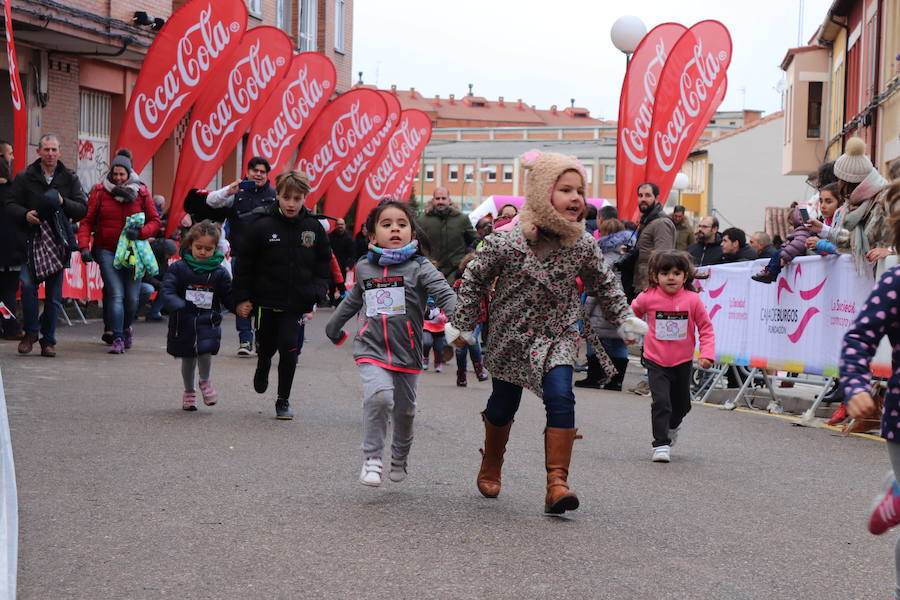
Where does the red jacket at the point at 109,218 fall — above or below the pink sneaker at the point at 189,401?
above

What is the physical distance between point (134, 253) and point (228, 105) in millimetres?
5081

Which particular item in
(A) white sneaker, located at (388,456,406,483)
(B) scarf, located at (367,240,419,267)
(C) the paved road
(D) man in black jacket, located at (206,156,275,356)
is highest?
(D) man in black jacket, located at (206,156,275,356)

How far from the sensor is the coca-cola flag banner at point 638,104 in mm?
16781

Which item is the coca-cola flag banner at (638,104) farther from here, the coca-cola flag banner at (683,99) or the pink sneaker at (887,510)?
the pink sneaker at (887,510)

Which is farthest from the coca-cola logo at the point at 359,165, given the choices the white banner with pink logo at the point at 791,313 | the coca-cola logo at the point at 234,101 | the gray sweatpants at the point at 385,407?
the gray sweatpants at the point at 385,407

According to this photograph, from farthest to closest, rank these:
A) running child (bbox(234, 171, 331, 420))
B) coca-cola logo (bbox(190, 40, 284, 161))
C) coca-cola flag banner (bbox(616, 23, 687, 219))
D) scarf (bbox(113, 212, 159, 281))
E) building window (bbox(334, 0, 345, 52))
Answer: building window (bbox(334, 0, 345, 52)) < coca-cola logo (bbox(190, 40, 284, 161)) < coca-cola flag banner (bbox(616, 23, 687, 219)) < scarf (bbox(113, 212, 159, 281)) < running child (bbox(234, 171, 331, 420))

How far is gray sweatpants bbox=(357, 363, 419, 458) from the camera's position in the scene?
22.8 feet

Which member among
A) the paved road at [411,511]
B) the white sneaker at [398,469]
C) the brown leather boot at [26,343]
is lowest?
the paved road at [411,511]

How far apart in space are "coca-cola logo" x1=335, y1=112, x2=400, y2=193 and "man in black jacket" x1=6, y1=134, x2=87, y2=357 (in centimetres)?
1085

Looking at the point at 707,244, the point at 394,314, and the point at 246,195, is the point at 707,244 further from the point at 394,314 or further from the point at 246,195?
the point at 394,314

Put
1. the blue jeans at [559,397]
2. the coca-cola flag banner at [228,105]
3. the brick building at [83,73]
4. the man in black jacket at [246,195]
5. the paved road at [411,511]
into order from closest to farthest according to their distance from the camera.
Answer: the paved road at [411,511] < the blue jeans at [559,397] < the man in black jacket at [246,195] < the coca-cola flag banner at [228,105] < the brick building at [83,73]

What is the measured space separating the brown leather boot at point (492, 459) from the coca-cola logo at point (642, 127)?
10434mm

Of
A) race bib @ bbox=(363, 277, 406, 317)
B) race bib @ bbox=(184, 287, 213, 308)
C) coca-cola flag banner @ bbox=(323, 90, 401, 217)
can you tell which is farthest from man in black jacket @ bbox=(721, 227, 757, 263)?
race bib @ bbox=(363, 277, 406, 317)

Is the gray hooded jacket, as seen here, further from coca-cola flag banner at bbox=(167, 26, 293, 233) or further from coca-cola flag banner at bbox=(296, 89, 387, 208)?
coca-cola flag banner at bbox=(296, 89, 387, 208)
